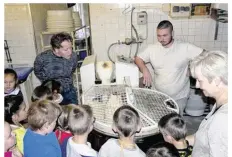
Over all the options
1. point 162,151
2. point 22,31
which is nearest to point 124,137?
point 162,151

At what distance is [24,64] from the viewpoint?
3221mm

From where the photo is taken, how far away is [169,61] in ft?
7.42

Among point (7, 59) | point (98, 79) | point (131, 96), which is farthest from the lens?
point (7, 59)

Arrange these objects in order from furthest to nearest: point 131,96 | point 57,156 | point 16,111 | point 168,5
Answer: point 168,5 → point 131,96 → point 16,111 → point 57,156

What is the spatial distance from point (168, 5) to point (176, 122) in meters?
2.00

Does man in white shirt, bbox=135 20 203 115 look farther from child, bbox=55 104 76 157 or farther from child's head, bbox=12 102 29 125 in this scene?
child's head, bbox=12 102 29 125

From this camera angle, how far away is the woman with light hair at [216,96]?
971 mm

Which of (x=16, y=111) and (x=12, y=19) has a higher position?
(x=12, y=19)

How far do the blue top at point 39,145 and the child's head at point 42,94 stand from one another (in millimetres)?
445

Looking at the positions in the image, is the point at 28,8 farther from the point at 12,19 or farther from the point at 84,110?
the point at 84,110

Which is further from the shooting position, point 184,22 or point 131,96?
point 184,22

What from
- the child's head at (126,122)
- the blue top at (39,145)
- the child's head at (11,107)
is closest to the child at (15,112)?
the child's head at (11,107)

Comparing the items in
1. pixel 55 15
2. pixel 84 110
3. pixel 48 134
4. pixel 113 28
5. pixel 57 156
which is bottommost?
pixel 57 156

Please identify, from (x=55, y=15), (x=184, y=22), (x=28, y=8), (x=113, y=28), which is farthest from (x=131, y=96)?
(x=28, y=8)
